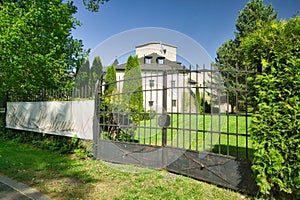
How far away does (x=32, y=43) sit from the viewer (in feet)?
32.0

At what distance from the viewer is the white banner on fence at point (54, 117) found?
5781 mm

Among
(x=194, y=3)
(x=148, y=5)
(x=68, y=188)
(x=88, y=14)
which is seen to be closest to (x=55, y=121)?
(x=68, y=188)

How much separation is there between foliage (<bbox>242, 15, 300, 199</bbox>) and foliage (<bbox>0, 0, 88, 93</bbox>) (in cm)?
885

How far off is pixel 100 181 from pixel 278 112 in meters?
3.01

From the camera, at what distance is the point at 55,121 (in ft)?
22.4

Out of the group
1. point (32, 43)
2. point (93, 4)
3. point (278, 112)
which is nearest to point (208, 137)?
point (278, 112)

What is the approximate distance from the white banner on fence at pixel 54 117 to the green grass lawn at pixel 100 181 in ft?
3.07

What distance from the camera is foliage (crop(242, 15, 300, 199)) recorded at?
2.66m

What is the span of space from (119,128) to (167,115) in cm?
164

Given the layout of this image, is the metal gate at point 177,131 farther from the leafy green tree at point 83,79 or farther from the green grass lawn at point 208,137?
the leafy green tree at point 83,79

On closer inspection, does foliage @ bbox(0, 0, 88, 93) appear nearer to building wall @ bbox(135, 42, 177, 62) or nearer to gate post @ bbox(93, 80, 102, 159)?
building wall @ bbox(135, 42, 177, 62)

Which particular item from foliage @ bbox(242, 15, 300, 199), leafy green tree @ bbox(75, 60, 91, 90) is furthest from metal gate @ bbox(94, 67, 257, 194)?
leafy green tree @ bbox(75, 60, 91, 90)

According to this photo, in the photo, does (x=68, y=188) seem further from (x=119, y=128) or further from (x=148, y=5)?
(x=148, y=5)

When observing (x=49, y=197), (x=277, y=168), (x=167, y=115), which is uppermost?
(x=167, y=115)
